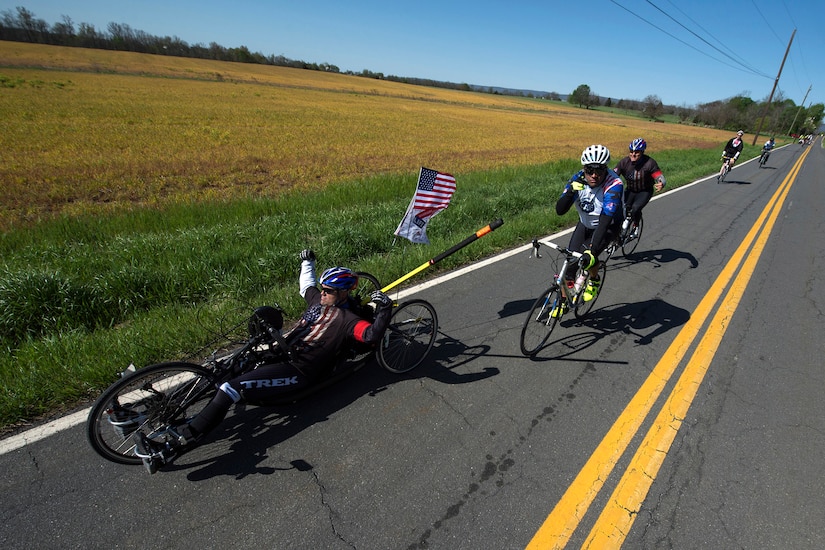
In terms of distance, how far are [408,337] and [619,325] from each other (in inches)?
113

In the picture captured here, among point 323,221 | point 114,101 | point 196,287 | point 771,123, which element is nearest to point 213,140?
point 323,221

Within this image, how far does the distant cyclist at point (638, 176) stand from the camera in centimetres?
703

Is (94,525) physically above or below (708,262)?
below

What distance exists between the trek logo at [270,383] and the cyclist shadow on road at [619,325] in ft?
8.29

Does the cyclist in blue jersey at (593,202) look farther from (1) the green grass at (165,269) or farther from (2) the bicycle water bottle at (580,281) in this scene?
(1) the green grass at (165,269)

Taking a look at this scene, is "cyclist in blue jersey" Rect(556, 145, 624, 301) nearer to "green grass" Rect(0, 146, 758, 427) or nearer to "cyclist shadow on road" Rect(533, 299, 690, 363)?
"cyclist shadow on road" Rect(533, 299, 690, 363)

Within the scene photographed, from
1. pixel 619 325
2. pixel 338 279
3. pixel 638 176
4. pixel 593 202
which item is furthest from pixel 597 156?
pixel 638 176

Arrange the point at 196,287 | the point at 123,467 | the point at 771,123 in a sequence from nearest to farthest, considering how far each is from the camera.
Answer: the point at 123,467
the point at 196,287
the point at 771,123

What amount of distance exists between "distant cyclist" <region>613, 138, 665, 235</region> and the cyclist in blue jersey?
118 inches

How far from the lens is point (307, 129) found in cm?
2603

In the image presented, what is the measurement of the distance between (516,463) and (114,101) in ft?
133

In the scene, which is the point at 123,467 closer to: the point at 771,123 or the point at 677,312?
the point at 677,312

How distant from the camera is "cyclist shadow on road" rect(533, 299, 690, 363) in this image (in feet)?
14.0

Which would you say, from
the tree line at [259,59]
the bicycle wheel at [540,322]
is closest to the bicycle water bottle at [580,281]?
the bicycle wheel at [540,322]
